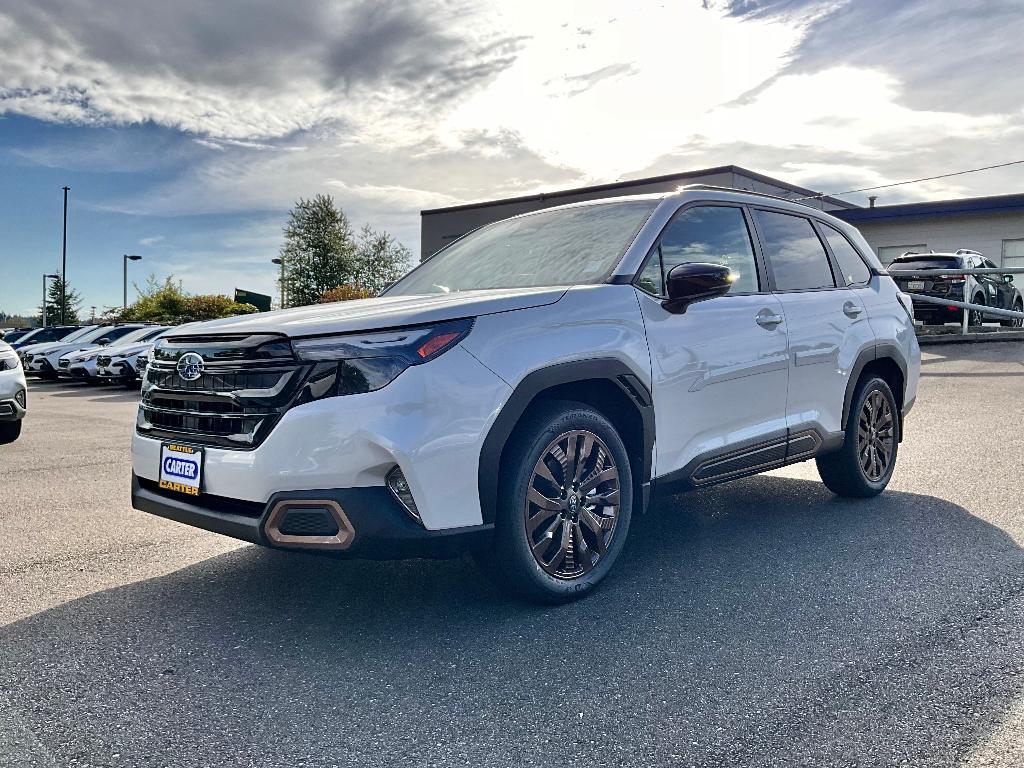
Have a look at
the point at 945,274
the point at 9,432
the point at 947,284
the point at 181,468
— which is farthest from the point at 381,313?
the point at 947,284

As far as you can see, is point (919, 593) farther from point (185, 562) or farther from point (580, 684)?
point (185, 562)

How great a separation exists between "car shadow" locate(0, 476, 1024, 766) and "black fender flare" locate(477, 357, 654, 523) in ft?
1.87

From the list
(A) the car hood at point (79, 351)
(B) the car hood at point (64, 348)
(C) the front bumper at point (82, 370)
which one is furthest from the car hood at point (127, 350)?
(B) the car hood at point (64, 348)

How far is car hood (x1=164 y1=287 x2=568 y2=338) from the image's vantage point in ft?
10.9

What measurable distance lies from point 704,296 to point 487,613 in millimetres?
1852

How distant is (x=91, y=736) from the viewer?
104 inches

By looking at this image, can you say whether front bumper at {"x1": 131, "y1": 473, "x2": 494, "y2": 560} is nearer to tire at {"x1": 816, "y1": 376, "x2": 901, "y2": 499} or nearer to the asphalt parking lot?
the asphalt parking lot

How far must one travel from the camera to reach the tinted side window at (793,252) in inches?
204

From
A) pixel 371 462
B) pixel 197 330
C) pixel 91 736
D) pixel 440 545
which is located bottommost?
pixel 91 736

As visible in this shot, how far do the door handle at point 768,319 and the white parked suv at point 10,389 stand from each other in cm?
745

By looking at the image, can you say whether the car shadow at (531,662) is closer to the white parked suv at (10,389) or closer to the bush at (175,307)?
the white parked suv at (10,389)

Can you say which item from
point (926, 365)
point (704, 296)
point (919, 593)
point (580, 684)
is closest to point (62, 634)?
point (580, 684)

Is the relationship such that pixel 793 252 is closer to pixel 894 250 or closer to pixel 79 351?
pixel 79 351

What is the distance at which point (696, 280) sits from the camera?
404 centimetres
